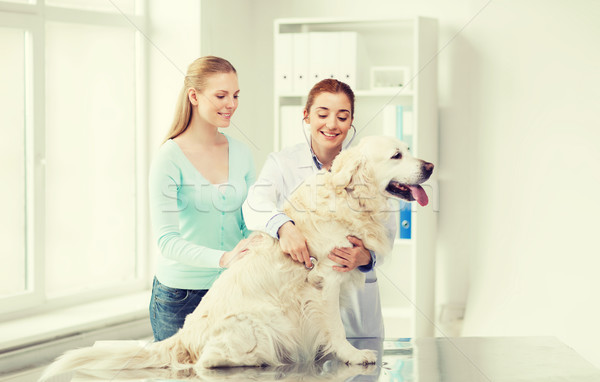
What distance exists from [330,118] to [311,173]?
0.71ft

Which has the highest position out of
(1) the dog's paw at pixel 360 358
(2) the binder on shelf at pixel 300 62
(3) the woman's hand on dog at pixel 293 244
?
(2) the binder on shelf at pixel 300 62

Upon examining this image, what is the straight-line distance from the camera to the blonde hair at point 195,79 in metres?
1.95

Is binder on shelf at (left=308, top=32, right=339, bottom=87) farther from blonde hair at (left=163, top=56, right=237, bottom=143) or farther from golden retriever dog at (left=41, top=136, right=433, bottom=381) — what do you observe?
golden retriever dog at (left=41, top=136, right=433, bottom=381)

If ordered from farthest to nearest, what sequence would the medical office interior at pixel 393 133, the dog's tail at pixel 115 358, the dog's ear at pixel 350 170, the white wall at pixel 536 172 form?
the white wall at pixel 536 172 → the medical office interior at pixel 393 133 → the dog's ear at pixel 350 170 → the dog's tail at pixel 115 358

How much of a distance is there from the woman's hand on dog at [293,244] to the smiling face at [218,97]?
578mm

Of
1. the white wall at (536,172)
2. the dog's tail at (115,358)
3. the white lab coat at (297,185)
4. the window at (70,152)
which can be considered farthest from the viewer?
the white wall at (536,172)

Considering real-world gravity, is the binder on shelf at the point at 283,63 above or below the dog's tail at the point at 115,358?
above

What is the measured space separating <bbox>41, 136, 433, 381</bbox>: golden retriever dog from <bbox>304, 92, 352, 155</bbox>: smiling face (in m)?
0.16

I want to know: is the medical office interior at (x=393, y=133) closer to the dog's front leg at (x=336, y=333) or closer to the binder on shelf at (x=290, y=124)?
the binder on shelf at (x=290, y=124)

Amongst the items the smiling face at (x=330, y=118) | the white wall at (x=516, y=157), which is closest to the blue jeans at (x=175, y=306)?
the smiling face at (x=330, y=118)

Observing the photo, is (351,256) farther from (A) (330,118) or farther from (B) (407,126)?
(B) (407,126)

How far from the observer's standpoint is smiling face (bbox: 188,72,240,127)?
194 cm

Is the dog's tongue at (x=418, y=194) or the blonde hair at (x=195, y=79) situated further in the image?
the blonde hair at (x=195, y=79)

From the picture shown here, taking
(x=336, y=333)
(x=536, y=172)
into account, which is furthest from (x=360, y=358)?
(x=536, y=172)
